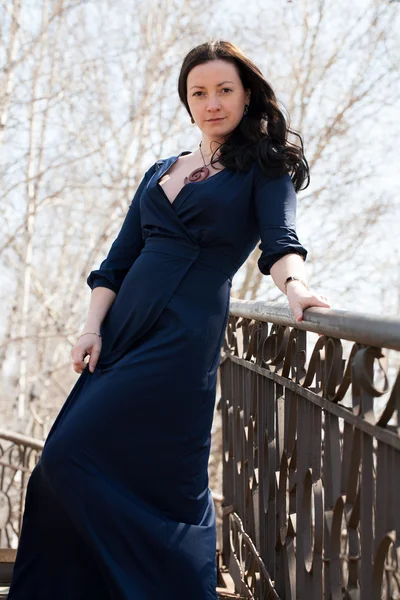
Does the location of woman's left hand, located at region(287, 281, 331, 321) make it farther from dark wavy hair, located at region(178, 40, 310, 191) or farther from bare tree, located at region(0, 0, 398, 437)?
bare tree, located at region(0, 0, 398, 437)

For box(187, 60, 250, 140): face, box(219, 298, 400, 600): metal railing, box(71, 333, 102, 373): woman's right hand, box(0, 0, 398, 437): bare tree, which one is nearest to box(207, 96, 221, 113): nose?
box(187, 60, 250, 140): face

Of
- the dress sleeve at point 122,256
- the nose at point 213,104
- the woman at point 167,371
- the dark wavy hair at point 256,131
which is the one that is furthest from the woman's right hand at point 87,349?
the nose at point 213,104

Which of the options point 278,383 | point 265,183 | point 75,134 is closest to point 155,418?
point 278,383

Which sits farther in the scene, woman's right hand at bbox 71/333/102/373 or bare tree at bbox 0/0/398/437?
bare tree at bbox 0/0/398/437

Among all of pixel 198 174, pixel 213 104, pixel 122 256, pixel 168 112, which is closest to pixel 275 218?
pixel 198 174

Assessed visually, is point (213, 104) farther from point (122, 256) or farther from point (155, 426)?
point (155, 426)

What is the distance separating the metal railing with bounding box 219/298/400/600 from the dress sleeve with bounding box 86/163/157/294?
41 cm

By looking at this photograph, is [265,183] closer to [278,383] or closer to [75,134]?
[278,383]

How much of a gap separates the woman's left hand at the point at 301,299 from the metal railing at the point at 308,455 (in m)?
0.04

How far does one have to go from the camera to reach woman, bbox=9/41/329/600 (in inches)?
94.1

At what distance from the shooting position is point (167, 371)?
2.47 meters

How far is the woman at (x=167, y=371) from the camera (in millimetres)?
2391

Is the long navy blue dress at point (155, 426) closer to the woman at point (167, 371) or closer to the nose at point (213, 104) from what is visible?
the woman at point (167, 371)

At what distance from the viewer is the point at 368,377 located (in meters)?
1.58
